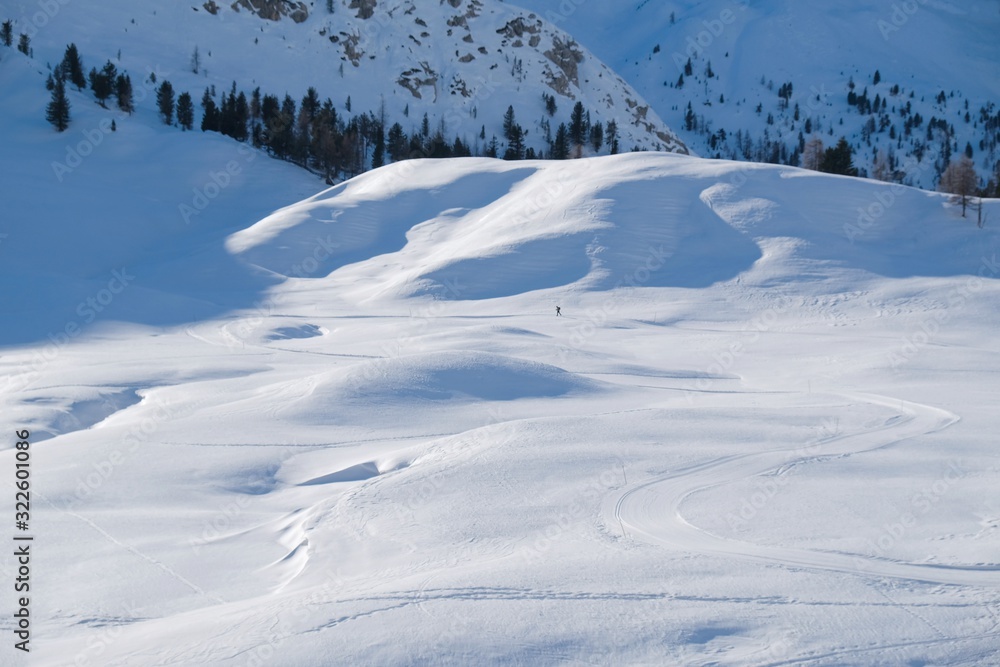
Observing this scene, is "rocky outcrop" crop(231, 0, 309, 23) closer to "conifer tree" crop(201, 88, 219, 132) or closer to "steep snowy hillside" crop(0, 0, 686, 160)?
"steep snowy hillside" crop(0, 0, 686, 160)

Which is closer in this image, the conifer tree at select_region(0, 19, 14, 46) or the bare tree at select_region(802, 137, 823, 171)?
the bare tree at select_region(802, 137, 823, 171)

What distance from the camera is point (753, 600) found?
6465mm

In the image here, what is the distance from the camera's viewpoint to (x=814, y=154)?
56.8m

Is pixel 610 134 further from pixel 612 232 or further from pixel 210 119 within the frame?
pixel 612 232

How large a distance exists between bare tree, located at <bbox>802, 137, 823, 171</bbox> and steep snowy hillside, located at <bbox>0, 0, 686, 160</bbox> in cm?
3164

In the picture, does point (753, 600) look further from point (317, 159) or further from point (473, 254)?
point (317, 159)

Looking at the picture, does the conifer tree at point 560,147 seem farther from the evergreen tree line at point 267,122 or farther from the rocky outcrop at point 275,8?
the rocky outcrop at point 275,8

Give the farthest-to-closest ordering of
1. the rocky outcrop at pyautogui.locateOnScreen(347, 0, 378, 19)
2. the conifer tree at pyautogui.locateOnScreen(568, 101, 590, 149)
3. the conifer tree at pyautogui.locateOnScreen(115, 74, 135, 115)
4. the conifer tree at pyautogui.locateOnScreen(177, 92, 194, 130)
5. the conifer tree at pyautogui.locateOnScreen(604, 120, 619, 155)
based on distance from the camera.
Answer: the rocky outcrop at pyautogui.locateOnScreen(347, 0, 378, 19) < the conifer tree at pyautogui.locateOnScreen(604, 120, 619, 155) < the conifer tree at pyautogui.locateOnScreen(568, 101, 590, 149) < the conifer tree at pyautogui.locateOnScreen(177, 92, 194, 130) < the conifer tree at pyautogui.locateOnScreen(115, 74, 135, 115)

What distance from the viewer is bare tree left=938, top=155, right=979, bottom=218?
3225 cm

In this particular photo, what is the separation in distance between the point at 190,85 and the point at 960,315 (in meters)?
70.6

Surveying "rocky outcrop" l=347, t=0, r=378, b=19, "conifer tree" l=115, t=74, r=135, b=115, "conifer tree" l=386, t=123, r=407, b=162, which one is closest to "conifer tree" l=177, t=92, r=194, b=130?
"conifer tree" l=115, t=74, r=135, b=115

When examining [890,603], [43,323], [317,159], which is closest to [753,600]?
[890,603]

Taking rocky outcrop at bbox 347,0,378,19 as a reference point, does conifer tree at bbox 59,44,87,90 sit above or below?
below

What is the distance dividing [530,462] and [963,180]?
30812 mm
